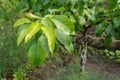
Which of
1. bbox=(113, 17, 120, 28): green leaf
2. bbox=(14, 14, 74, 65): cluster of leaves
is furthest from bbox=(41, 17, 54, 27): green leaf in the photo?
bbox=(113, 17, 120, 28): green leaf

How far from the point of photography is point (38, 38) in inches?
36.2

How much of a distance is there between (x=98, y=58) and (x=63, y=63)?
2.82ft

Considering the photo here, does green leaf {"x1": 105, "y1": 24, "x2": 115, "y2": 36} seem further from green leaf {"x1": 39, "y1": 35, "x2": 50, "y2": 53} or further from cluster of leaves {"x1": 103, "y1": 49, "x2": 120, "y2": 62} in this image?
cluster of leaves {"x1": 103, "y1": 49, "x2": 120, "y2": 62}

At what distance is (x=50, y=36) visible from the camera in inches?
33.0

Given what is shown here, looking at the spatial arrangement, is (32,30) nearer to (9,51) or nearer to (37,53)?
(37,53)

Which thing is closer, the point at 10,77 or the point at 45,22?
the point at 45,22

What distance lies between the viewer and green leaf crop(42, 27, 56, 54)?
0.83 meters

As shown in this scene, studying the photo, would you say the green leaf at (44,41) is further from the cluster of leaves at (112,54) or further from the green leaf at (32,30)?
the cluster of leaves at (112,54)

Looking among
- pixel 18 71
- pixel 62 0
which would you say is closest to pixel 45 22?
pixel 62 0

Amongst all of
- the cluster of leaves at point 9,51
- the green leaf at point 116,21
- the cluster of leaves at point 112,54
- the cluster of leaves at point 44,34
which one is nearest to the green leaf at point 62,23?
the cluster of leaves at point 44,34

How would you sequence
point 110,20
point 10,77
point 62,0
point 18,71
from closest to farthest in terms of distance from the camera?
point 62,0
point 110,20
point 18,71
point 10,77

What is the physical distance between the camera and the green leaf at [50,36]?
0.83 meters

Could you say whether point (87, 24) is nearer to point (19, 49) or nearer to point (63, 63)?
point (19, 49)

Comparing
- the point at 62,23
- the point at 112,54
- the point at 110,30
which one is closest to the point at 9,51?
the point at 112,54
